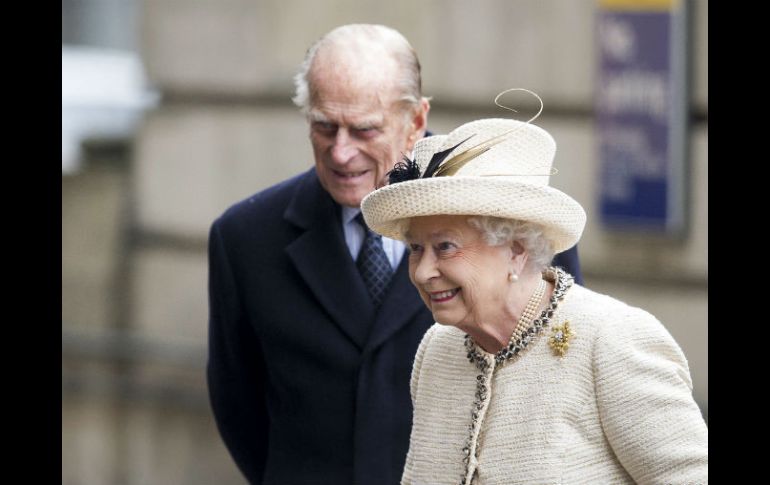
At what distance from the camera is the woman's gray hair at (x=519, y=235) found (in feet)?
9.79

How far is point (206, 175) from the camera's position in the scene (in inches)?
313

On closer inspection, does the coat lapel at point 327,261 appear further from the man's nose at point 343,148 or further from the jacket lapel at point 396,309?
the man's nose at point 343,148

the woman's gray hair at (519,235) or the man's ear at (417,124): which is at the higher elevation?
the man's ear at (417,124)

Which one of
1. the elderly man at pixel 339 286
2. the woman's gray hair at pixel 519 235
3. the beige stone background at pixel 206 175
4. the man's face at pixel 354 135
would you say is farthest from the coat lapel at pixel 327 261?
the beige stone background at pixel 206 175

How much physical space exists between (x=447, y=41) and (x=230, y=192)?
4.77ft

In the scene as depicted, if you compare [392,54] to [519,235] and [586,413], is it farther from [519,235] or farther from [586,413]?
[586,413]

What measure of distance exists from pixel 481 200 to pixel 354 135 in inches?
42.7

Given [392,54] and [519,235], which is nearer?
[519,235]

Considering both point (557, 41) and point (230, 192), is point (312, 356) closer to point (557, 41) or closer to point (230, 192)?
point (557, 41)

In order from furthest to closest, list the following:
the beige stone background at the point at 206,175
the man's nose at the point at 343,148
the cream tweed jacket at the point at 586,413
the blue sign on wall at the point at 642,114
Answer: the beige stone background at the point at 206,175 < the blue sign on wall at the point at 642,114 < the man's nose at the point at 343,148 < the cream tweed jacket at the point at 586,413

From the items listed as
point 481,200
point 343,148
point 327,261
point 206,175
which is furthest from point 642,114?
point 481,200

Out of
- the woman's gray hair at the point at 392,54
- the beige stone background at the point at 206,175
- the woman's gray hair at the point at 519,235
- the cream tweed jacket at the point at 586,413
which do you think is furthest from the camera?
the beige stone background at the point at 206,175

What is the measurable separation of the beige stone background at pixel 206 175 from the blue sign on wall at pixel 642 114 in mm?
75
